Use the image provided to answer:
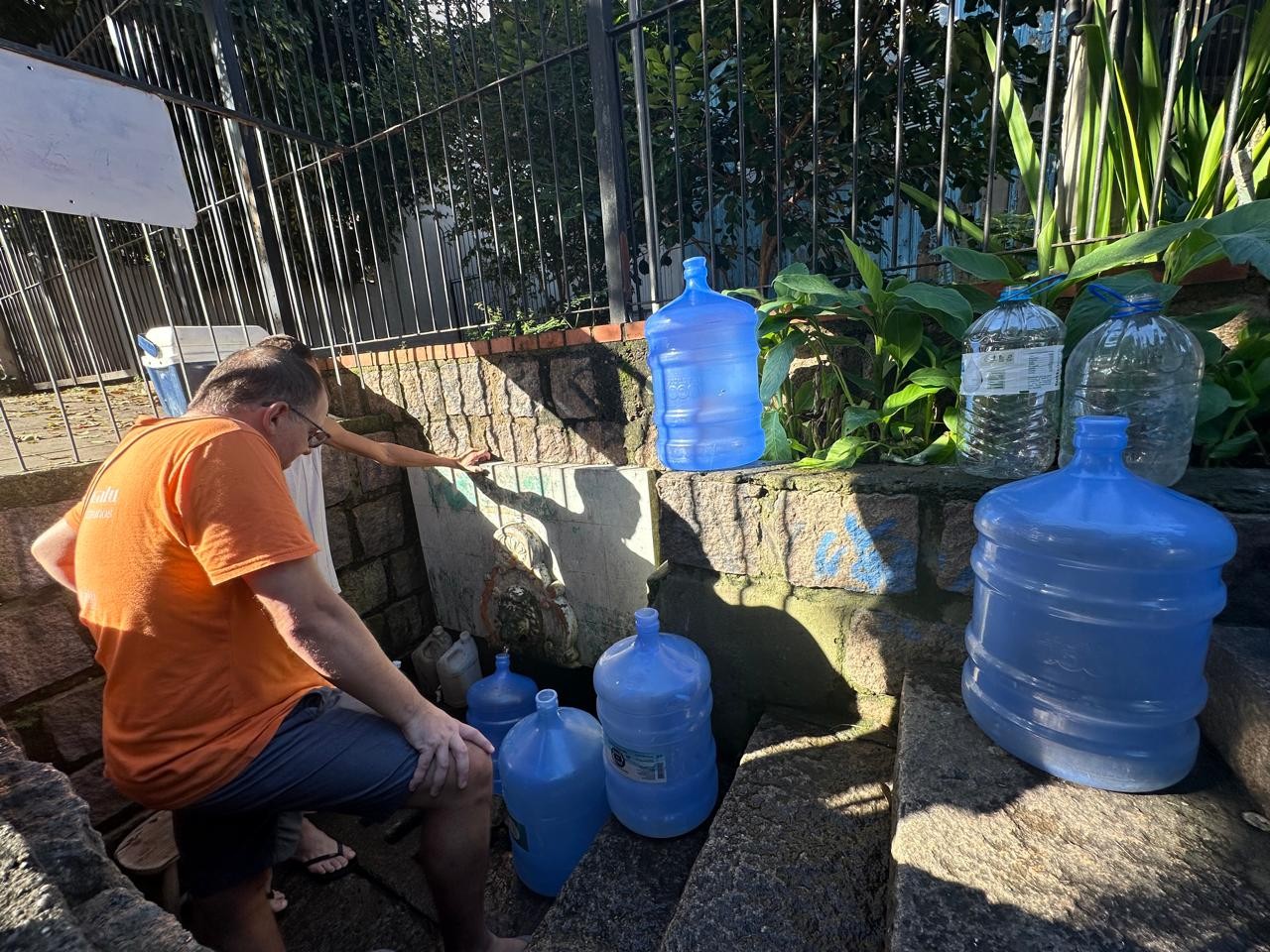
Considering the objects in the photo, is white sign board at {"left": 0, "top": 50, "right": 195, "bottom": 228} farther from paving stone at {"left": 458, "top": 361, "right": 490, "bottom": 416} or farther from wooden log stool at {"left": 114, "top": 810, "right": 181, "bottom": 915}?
wooden log stool at {"left": 114, "top": 810, "right": 181, "bottom": 915}

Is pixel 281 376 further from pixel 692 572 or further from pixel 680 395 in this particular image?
pixel 692 572

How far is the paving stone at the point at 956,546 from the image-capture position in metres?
1.49

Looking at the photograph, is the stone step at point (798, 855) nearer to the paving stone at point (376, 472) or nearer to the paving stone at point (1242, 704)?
the paving stone at point (1242, 704)

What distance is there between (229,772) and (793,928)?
145 cm

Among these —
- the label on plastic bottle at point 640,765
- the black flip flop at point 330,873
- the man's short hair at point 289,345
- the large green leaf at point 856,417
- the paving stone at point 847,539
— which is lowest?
the black flip flop at point 330,873

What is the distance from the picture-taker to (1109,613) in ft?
3.89

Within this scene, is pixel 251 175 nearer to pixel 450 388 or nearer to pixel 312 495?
pixel 450 388

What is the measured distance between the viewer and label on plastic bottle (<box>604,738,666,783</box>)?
68.8 inches

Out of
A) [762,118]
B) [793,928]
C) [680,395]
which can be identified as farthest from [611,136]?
[793,928]

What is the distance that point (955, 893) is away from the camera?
3.15 ft

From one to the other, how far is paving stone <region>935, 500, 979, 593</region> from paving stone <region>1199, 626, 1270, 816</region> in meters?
0.49

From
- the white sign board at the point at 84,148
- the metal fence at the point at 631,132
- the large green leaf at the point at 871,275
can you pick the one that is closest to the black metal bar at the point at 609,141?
the metal fence at the point at 631,132

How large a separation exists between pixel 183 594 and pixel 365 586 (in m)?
1.79

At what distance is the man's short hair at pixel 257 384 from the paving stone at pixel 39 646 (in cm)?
107
